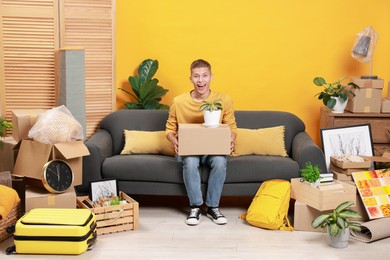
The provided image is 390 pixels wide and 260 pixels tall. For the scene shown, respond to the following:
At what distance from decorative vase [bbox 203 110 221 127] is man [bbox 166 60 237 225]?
223 millimetres

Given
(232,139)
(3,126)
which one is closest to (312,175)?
(232,139)

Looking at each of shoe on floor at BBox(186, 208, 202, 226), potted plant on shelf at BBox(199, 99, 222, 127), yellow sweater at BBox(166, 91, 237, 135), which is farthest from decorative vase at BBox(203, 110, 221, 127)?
shoe on floor at BBox(186, 208, 202, 226)

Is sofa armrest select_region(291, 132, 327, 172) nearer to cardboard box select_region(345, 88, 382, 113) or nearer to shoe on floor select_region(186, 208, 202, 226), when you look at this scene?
cardboard box select_region(345, 88, 382, 113)

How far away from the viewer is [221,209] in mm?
4160

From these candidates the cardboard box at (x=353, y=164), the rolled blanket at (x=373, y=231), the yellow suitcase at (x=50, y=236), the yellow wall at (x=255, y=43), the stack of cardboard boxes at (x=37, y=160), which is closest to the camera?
the yellow suitcase at (x=50, y=236)

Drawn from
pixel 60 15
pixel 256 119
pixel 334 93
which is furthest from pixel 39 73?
pixel 334 93

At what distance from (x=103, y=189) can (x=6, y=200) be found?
2.20ft

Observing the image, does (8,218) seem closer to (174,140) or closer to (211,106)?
(174,140)

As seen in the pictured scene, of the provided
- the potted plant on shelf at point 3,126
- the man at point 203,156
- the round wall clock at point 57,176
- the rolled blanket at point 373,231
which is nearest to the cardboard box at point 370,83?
the man at point 203,156

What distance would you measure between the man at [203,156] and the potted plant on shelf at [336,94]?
2.74 feet

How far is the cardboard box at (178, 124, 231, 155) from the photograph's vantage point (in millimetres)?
3764

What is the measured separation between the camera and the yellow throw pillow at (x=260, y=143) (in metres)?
4.21

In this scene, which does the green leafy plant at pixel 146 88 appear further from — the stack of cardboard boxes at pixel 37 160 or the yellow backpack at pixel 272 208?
the yellow backpack at pixel 272 208

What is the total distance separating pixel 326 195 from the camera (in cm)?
356
